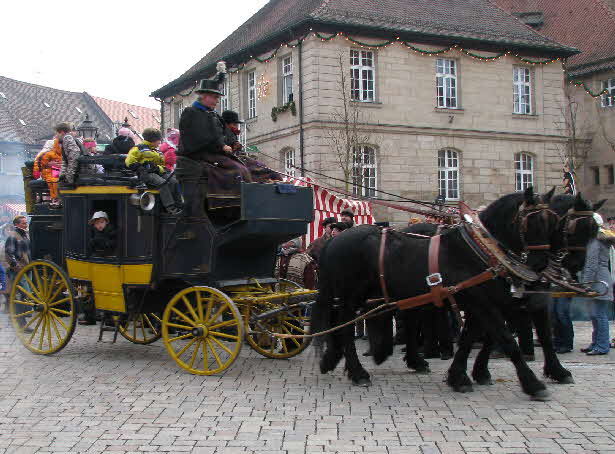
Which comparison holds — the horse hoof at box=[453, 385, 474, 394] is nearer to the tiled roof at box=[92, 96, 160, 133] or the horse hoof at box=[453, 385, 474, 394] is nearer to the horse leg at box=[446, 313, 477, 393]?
the horse leg at box=[446, 313, 477, 393]

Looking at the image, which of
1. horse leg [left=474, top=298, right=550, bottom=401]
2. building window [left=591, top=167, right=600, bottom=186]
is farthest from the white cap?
building window [left=591, top=167, right=600, bottom=186]

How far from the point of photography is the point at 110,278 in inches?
344

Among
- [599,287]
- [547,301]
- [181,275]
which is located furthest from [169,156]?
[599,287]

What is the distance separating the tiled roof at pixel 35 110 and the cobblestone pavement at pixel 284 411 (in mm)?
37280

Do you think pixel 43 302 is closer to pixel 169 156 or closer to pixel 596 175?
pixel 169 156

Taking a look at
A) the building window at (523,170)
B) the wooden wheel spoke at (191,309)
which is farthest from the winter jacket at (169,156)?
the building window at (523,170)

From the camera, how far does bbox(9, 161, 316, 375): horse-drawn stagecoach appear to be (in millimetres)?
7902

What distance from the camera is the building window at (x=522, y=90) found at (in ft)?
94.3

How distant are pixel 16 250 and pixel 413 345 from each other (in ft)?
23.4

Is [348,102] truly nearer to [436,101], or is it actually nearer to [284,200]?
[436,101]

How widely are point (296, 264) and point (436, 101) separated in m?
18.2

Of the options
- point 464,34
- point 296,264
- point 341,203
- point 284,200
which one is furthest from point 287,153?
point 284,200

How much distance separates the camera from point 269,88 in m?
27.4

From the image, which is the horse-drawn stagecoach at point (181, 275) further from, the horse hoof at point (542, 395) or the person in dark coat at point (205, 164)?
the horse hoof at point (542, 395)
